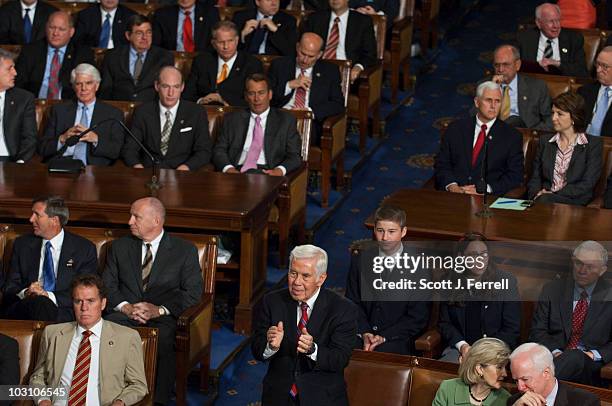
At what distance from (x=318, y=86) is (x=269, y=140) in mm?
807

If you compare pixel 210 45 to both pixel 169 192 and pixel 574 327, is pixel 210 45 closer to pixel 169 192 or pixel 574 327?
pixel 169 192

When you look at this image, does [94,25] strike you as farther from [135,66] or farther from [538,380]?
[538,380]

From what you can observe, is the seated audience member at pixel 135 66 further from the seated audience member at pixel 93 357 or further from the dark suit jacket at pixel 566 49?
the seated audience member at pixel 93 357

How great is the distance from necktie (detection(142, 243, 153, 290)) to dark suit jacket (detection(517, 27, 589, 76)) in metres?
3.29

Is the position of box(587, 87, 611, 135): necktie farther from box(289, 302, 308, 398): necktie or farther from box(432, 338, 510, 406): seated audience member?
box(289, 302, 308, 398): necktie

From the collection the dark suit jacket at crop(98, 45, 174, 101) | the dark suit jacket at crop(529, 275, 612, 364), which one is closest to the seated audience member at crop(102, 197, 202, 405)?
the dark suit jacket at crop(529, 275, 612, 364)

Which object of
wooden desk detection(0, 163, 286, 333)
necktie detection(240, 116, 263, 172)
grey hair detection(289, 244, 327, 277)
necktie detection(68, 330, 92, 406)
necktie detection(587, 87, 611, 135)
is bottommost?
necktie detection(68, 330, 92, 406)

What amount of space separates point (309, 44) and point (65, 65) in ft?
5.51

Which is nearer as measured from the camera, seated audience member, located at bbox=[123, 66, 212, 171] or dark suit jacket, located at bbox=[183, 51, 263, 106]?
seated audience member, located at bbox=[123, 66, 212, 171]

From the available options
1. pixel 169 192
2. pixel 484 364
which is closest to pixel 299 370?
pixel 484 364

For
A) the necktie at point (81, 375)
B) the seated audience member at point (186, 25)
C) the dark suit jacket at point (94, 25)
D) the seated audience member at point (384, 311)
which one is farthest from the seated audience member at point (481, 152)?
the dark suit jacket at point (94, 25)

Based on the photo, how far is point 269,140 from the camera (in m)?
7.48

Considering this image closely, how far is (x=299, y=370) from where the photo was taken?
5070 mm

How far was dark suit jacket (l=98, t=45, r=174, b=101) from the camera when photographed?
836 centimetres
